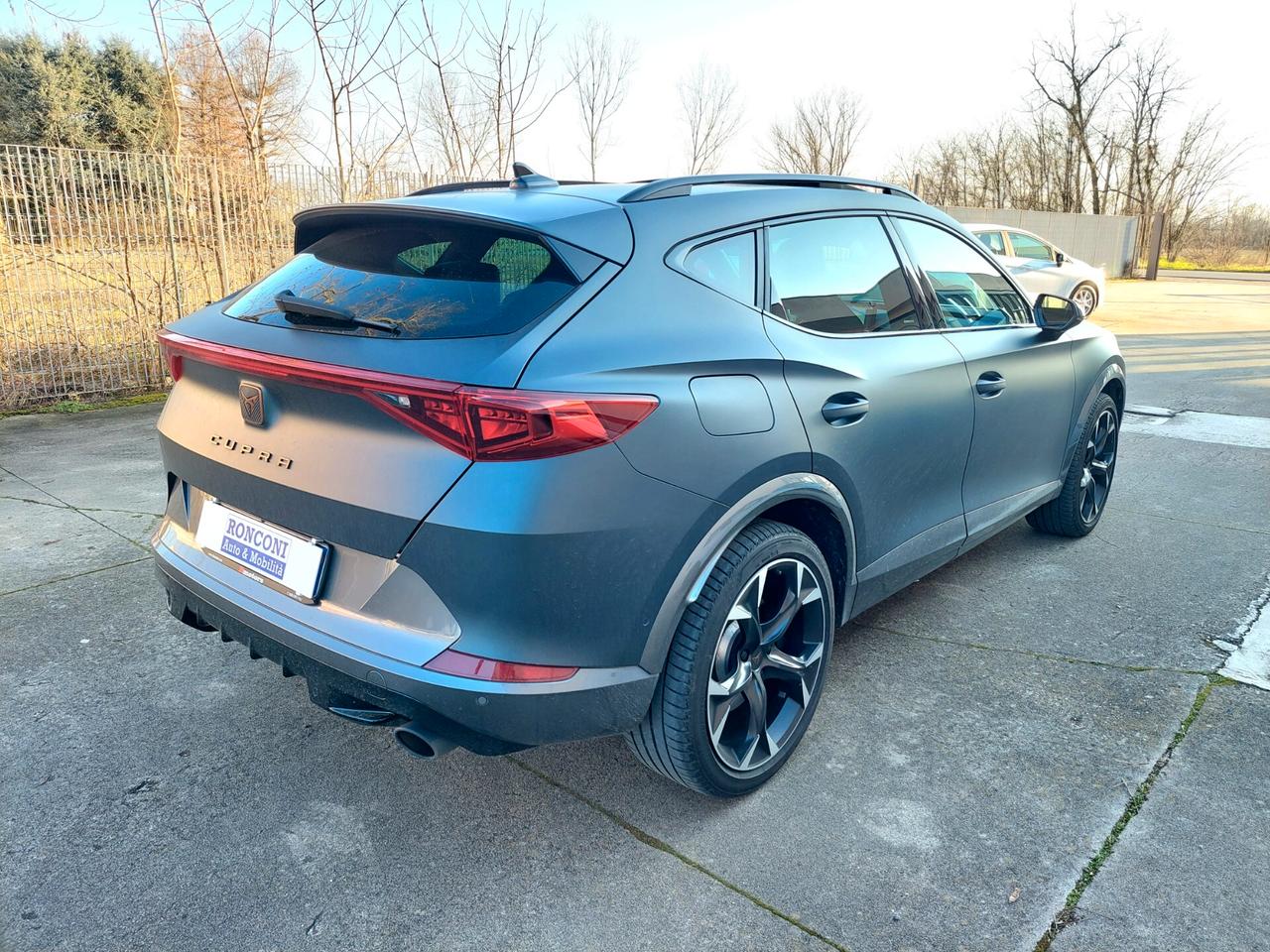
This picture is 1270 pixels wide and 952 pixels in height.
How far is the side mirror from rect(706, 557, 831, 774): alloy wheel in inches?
76.7

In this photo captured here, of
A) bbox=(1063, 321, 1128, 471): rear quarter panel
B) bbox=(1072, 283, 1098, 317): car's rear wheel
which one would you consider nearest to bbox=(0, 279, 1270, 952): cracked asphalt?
bbox=(1063, 321, 1128, 471): rear quarter panel

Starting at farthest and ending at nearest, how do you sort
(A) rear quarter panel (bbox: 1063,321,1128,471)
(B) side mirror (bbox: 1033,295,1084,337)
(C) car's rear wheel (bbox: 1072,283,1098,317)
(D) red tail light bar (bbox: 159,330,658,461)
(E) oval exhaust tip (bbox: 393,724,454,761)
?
(C) car's rear wheel (bbox: 1072,283,1098,317) < (A) rear quarter panel (bbox: 1063,321,1128,471) < (B) side mirror (bbox: 1033,295,1084,337) < (E) oval exhaust tip (bbox: 393,724,454,761) < (D) red tail light bar (bbox: 159,330,658,461)

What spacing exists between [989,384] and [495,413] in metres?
2.22

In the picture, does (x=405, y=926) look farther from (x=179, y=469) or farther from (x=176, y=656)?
(x=176, y=656)

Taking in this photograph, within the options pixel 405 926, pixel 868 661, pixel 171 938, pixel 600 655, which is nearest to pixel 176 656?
pixel 171 938

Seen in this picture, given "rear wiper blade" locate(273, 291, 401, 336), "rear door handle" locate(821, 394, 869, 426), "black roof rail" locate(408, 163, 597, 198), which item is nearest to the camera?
"rear wiper blade" locate(273, 291, 401, 336)

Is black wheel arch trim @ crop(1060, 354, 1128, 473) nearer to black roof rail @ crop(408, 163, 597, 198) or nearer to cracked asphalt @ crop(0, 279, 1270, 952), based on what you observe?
cracked asphalt @ crop(0, 279, 1270, 952)

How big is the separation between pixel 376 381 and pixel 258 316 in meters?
0.67

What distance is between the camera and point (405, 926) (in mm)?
2020

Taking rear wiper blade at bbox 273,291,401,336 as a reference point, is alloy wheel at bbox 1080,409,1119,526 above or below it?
below

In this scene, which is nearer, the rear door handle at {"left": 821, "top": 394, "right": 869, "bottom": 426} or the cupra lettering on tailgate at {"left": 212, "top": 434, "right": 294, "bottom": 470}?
the cupra lettering on tailgate at {"left": 212, "top": 434, "right": 294, "bottom": 470}

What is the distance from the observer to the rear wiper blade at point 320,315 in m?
2.10

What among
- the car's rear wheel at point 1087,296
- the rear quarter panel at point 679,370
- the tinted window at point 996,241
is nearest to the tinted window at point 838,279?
the rear quarter panel at point 679,370

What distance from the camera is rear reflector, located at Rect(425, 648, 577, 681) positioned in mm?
1921
